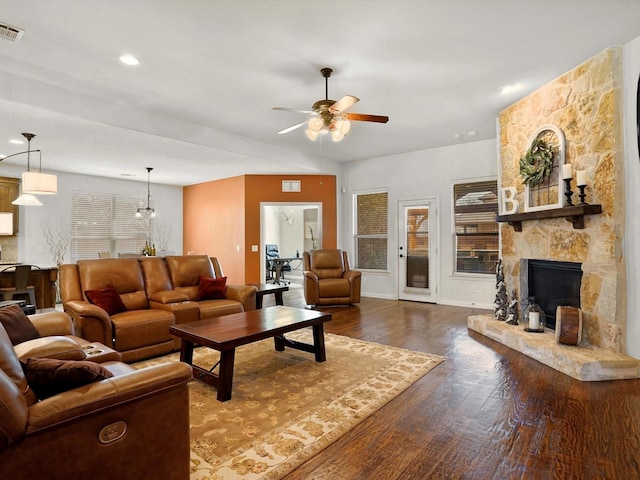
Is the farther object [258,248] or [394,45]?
[258,248]

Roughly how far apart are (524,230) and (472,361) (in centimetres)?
196

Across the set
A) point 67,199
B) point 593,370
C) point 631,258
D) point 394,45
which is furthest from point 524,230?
point 67,199

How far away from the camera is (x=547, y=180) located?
414cm

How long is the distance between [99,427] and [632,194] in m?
4.34

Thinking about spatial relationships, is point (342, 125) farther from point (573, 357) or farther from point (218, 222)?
point (218, 222)

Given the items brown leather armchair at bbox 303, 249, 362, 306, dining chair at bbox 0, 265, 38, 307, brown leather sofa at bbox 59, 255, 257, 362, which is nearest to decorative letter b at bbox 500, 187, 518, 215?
brown leather armchair at bbox 303, 249, 362, 306

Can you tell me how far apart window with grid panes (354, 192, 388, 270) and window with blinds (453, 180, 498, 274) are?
4.87ft

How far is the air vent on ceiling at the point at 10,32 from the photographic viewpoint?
2857 millimetres

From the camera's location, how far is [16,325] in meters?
2.19

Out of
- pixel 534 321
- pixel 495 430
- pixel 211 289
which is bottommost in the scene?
pixel 495 430

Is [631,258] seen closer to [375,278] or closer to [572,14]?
[572,14]

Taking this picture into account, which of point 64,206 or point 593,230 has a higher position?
point 64,206

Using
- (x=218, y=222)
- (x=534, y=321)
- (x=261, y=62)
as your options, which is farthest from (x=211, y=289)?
(x=218, y=222)

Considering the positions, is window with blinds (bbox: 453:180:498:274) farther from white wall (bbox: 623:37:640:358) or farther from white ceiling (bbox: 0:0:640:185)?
white wall (bbox: 623:37:640:358)
